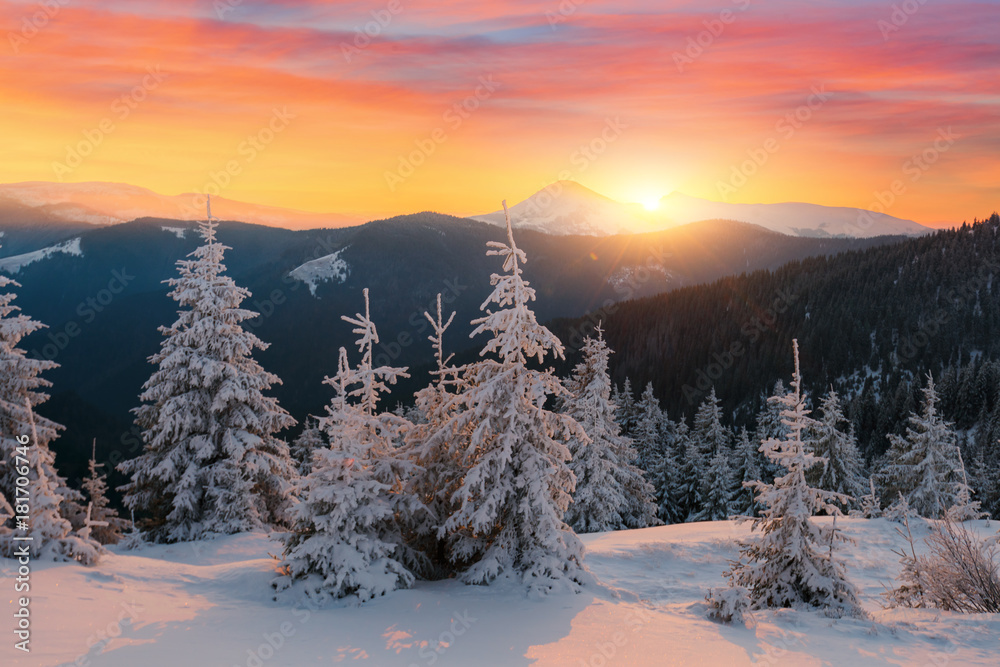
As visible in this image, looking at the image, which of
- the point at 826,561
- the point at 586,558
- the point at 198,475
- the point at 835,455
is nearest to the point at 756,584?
the point at 826,561

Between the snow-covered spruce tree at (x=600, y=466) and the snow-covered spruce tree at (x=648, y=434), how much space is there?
1259cm

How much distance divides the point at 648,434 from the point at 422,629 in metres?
39.7

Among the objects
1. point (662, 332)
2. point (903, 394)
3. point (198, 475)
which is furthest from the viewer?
point (662, 332)

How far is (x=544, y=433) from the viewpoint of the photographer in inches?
460

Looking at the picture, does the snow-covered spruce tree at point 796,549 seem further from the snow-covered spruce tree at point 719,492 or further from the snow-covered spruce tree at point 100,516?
the snow-covered spruce tree at point 719,492

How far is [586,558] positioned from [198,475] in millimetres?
11845

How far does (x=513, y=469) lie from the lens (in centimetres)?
1168

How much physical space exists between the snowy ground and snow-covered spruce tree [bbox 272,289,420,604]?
44cm

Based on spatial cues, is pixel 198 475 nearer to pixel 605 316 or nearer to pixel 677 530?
pixel 677 530

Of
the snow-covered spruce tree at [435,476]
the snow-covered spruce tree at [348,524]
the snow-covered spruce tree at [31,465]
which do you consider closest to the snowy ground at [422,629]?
the snow-covered spruce tree at [348,524]

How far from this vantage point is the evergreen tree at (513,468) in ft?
36.6

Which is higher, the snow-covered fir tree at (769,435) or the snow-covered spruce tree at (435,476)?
the snow-covered spruce tree at (435,476)

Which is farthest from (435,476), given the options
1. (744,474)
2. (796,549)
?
(744,474)

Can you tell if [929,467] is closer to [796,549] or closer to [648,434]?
[648,434]
